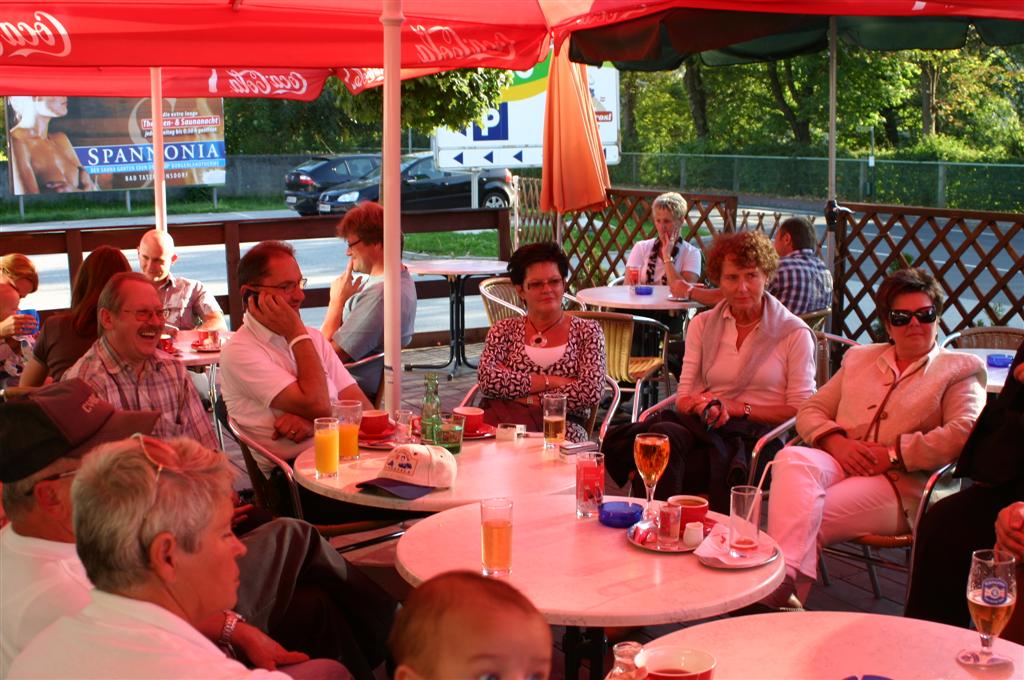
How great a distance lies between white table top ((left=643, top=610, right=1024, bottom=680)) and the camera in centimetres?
199

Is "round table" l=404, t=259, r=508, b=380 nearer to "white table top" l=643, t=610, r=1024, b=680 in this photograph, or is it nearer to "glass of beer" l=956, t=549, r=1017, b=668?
"white table top" l=643, t=610, r=1024, b=680

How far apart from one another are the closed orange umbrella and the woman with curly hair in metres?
2.52

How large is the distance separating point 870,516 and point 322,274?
11681mm

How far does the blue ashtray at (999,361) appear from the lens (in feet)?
15.2

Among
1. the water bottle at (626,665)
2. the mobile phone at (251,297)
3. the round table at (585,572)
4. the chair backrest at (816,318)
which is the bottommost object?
the round table at (585,572)

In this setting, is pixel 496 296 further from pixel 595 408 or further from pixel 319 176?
pixel 319 176

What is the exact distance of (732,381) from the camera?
426 cm

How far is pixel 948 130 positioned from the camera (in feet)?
92.6

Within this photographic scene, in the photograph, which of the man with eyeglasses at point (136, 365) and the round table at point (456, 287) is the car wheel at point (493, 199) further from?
the man with eyeglasses at point (136, 365)

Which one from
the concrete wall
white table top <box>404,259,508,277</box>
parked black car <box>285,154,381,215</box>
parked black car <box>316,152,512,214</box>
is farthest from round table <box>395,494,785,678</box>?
the concrete wall

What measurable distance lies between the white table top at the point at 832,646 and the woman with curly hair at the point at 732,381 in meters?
1.81

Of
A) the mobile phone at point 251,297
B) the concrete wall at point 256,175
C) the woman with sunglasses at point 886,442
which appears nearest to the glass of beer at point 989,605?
the woman with sunglasses at point 886,442

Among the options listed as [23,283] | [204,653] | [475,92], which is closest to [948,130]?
[475,92]

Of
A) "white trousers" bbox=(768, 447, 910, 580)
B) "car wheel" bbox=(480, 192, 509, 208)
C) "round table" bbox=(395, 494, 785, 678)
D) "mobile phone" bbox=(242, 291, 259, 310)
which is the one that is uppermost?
"car wheel" bbox=(480, 192, 509, 208)
